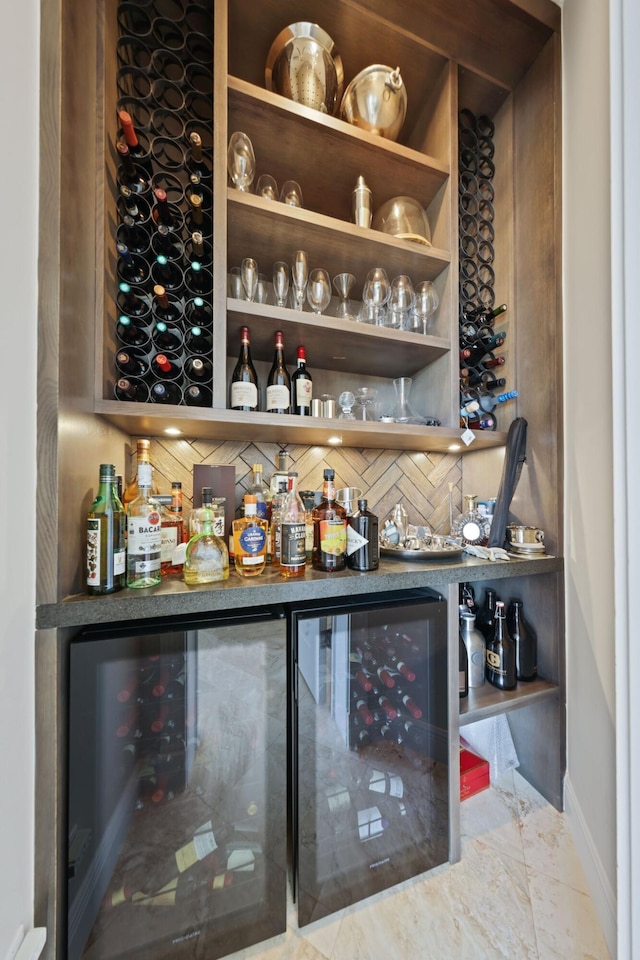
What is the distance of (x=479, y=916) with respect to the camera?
84cm

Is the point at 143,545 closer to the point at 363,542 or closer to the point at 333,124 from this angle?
the point at 363,542

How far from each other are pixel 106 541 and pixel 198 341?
2.01 ft

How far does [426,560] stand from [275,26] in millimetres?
1818

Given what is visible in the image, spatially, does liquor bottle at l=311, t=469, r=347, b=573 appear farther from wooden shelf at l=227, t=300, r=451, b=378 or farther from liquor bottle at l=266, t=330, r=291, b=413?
wooden shelf at l=227, t=300, r=451, b=378

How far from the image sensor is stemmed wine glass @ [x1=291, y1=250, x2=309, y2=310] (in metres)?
1.11

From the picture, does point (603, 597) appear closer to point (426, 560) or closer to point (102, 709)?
point (426, 560)

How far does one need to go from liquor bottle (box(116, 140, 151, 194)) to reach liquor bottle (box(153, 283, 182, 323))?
0.24 metres

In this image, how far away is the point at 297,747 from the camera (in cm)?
83

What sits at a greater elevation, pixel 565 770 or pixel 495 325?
pixel 495 325

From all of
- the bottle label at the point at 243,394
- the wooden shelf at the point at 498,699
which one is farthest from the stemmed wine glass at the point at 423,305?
the wooden shelf at the point at 498,699

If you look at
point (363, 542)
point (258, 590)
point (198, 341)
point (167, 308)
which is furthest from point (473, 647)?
point (167, 308)

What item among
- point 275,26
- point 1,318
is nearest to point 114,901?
point 1,318

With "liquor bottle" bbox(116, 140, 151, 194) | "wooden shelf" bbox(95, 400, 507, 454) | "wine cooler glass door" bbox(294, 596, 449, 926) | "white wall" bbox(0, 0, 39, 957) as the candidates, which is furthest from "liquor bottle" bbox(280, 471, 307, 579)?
"liquor bottle" bbox(116, 140, 151, 194)

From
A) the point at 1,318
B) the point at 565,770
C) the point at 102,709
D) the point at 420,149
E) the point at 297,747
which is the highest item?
the point at 420,149
